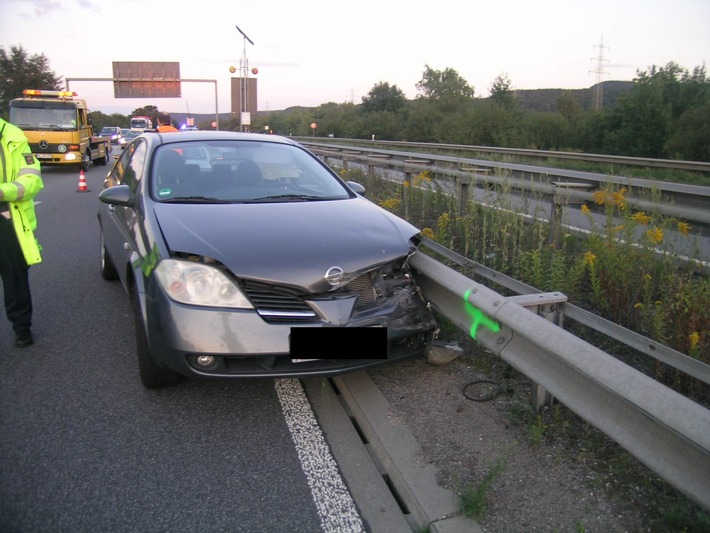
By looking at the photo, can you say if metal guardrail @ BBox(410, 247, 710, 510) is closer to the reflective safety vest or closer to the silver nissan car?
the silver nissan car

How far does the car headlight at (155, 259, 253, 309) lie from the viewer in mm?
3363

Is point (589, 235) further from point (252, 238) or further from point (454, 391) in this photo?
point (252, 238)

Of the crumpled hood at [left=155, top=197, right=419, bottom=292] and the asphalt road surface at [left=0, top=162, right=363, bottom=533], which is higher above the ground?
the crumpled hood at [left=155, top=197, right=419, bottom=292]

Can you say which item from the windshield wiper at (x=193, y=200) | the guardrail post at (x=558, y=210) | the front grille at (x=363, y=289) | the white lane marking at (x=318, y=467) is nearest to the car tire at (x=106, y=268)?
the windshield wiper at (x=193, y=200)

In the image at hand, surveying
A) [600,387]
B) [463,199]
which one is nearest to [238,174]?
[463,199]

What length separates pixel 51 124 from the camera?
70.2 feet

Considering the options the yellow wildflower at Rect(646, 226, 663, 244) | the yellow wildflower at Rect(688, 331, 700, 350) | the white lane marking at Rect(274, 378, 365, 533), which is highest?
the yellow wildflower at Rect(646, 226, 663, 244)

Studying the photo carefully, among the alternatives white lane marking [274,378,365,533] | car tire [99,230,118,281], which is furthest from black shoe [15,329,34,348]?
white lane marking [274,378,365,533]

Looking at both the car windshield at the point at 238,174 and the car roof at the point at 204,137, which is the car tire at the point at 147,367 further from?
the car roof at the point at 204,137

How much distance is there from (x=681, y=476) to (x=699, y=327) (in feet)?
5.26

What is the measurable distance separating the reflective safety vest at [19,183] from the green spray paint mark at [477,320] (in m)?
3.16

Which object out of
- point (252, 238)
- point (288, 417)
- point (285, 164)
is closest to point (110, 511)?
point (288, 417)

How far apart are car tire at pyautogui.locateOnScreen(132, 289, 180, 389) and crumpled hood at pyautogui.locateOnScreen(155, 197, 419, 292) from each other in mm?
Answer: 544

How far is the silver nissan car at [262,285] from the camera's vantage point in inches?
132
